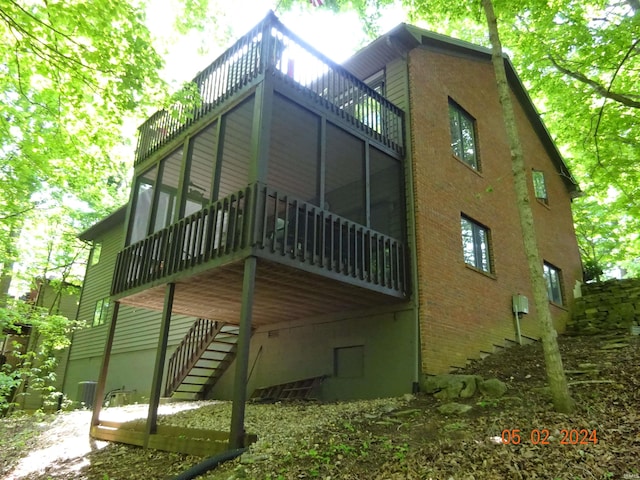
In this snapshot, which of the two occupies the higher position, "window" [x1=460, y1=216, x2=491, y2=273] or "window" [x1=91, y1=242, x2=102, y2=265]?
"window" [x1=91, y1=242, x2=102, y2=265]

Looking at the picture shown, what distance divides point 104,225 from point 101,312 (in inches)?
143

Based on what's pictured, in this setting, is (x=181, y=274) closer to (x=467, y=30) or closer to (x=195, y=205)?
(x=195, y=205)

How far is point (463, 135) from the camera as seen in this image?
1180 cm

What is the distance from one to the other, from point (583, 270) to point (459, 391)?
11965 mm

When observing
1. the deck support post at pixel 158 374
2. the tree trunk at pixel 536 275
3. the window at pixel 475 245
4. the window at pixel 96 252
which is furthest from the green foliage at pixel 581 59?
the window at pixel 96 252

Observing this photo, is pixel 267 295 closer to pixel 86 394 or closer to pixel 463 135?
pixel 463 135

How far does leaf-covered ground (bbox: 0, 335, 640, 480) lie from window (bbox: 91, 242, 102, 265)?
37.9ft

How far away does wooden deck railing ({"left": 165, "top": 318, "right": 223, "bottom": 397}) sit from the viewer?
35.6ft

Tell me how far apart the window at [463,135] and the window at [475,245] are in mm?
1747

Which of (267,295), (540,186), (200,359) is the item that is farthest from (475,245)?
(200,359)

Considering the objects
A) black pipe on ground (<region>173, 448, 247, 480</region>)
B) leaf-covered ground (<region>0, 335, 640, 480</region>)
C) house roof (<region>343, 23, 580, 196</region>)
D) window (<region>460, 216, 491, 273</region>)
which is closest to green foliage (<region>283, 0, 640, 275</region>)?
house roof (<region>343, 23, 580, 196</region>)

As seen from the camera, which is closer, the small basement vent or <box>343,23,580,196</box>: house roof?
<box>343,23,580,196</box>: house roof

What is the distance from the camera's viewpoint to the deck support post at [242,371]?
5258mm

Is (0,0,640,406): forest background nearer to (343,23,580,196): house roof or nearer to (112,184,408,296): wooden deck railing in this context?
(343,23,580,196): house roof
